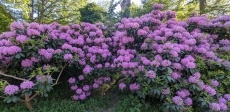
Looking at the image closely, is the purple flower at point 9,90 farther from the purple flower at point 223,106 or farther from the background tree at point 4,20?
the background tree at point 4,20

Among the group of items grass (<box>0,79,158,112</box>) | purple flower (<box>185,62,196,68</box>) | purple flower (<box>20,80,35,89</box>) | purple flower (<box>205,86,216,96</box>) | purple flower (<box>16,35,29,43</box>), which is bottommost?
grass (<box>0,79,158,112</box>)

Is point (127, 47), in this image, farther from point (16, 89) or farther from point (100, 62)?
point (16, 89)

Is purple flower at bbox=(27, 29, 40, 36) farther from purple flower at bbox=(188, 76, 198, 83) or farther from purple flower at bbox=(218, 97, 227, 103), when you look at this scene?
purple flower at bbox=(218, 97, 227, 103)

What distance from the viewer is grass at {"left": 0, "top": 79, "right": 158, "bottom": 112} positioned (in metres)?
→ 3.21

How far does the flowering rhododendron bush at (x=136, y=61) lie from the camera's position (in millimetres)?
2898

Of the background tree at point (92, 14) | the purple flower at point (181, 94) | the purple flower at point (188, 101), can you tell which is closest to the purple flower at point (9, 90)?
the purple flower at point (181, 94)


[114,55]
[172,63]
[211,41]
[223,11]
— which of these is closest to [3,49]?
[114,55]

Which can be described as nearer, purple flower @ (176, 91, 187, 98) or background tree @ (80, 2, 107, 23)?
purple flower @ (176, 91, 187, 98)

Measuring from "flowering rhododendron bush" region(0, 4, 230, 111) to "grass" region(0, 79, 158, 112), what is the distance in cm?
19

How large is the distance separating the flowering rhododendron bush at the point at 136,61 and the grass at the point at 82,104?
0.19 m

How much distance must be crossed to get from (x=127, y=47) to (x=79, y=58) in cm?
100

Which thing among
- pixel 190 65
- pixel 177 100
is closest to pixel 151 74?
pixel 177 100

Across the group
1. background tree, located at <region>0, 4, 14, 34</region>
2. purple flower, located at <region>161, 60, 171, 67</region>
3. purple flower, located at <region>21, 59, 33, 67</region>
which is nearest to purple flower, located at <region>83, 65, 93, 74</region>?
purple flower, located at <region>21, 59, 33, 67</region>

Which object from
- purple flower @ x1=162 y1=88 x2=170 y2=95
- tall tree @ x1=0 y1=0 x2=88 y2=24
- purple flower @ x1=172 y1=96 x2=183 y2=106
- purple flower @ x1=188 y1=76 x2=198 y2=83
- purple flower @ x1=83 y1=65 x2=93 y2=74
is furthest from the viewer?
tall tree @ x1=0 y1=0 x2=88 y2=24
